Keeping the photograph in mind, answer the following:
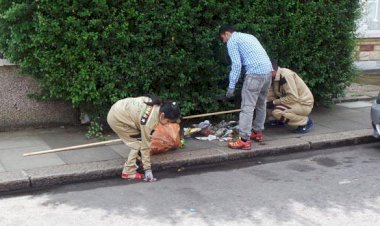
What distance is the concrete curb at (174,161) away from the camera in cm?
561

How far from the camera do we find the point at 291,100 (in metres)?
7.38

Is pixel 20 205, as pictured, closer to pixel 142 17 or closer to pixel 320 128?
pixel 142 17

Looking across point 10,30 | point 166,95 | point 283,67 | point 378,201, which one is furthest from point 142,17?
point 378,201

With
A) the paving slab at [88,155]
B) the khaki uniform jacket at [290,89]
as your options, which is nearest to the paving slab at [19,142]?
the paving slab at [88,155]

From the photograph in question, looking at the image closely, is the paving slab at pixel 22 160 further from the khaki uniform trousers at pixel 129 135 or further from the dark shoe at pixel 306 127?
the dark shoe at pixel 306 127

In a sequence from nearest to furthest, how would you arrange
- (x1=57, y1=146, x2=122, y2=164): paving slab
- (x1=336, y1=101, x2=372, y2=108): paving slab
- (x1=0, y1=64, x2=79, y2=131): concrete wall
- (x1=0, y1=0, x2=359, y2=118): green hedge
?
(x1=57, y1=146, x2=122, y2=164): paving slab → (x1=0, y1=0, x2=359, y2=118): green hedge → (x1=0, y1=64, x2=79, y2=131): concrete wall → (x1=336, y1=101, x2=372, y2=108): paving slab

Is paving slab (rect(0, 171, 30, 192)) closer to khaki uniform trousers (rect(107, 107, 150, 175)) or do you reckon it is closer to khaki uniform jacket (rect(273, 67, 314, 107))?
khaki uniform trousers (rect(107, 107, 150, 175))

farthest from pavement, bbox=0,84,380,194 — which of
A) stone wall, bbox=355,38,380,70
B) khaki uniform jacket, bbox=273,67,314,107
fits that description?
stone wall, bbox=355,38,380,70

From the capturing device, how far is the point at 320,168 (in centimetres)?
629

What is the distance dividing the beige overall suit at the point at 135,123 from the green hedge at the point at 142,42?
3.84 feet

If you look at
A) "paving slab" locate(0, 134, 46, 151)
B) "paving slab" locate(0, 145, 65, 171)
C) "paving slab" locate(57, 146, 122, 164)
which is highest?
"paving slab" locate(0, 134, 46, 151)

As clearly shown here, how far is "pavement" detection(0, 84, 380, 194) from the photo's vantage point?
226 inches

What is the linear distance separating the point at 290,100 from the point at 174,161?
2.02m

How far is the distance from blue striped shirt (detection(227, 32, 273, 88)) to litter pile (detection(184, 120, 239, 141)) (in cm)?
97
